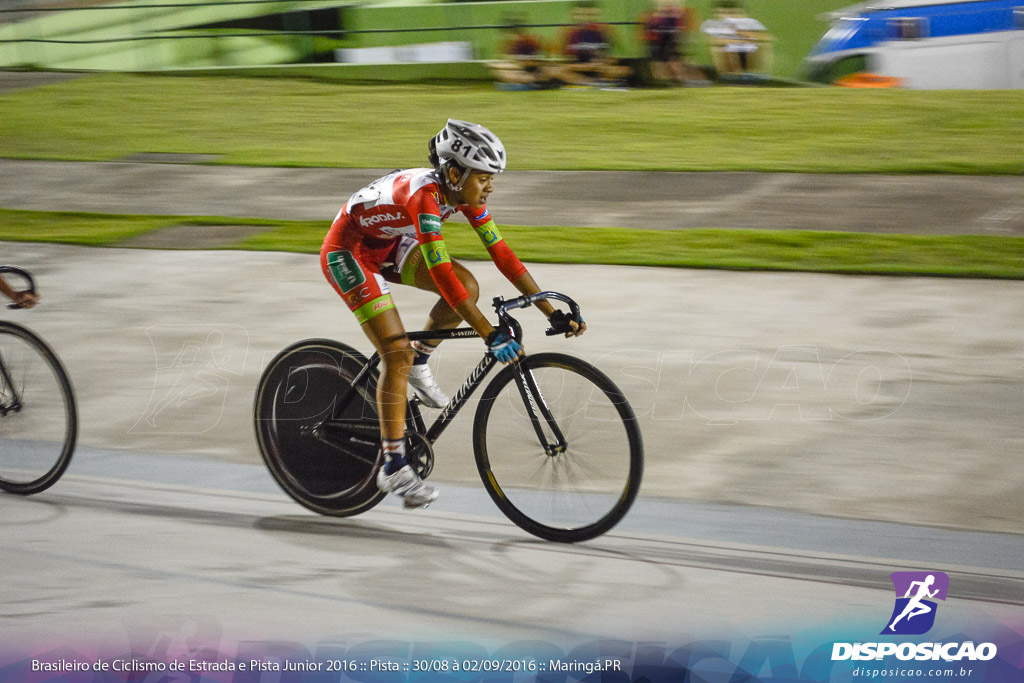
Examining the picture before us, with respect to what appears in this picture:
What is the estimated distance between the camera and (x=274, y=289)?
27.4 feet

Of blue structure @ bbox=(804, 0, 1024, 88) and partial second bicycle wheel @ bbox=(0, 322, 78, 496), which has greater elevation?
blue structure @ bbox=(804, 0, 1024, 88)

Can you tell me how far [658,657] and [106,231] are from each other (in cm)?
797

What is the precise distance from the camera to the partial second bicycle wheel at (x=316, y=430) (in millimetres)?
5000

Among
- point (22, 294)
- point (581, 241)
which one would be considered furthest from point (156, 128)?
point (22, 294)

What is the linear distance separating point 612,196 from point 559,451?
6.50 m

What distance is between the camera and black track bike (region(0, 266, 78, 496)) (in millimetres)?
5305

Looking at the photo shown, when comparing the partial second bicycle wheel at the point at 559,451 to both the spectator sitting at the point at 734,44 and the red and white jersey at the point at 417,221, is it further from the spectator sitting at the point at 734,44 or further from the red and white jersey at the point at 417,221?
the spectator sitting at the point at 734,44

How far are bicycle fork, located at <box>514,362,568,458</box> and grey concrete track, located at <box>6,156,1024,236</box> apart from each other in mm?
5261

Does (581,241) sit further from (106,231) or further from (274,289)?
(106,231)

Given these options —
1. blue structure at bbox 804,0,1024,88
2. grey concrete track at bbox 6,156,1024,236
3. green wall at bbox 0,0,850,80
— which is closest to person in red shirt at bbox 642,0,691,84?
green wall at bbox 0,0,850,80

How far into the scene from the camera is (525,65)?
16969 mm

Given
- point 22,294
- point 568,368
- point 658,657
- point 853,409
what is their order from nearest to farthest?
point 658,657, point 568,368, point 22,294, point 853,409

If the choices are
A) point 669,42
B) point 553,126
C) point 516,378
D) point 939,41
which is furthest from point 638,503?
point 669,42

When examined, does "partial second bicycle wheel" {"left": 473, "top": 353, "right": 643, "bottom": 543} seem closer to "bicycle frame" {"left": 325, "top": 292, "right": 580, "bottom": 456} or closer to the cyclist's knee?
"bicycle frame" {"left": 325, "top": 292, "right": 580, "bottom": 456}
